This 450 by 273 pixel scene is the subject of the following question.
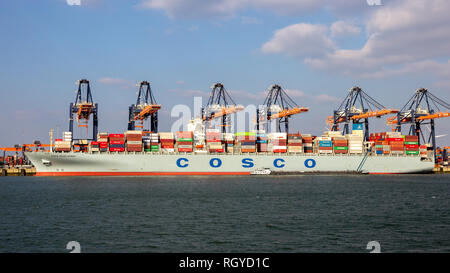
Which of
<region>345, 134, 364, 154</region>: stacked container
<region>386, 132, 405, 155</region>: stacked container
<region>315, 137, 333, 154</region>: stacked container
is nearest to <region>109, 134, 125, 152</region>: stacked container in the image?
<region>315, 137, 333, 154</region>: stacked container

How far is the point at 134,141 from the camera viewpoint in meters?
72.8

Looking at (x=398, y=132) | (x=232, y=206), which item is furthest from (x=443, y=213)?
(x=398, y=132)

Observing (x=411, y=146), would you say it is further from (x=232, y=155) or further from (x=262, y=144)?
(x=232, y=155)

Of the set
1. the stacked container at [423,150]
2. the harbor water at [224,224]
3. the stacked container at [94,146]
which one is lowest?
the harbor water at [224,224]

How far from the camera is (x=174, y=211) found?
2900 centimetres

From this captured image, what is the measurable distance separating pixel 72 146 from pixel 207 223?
57211 mm

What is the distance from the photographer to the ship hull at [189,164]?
70688 millimetres

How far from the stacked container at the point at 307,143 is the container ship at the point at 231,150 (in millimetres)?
213

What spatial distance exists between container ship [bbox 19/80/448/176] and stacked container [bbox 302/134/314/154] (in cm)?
21

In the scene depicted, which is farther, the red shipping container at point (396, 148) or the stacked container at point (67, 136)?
the red shipping container at point (396, 148)

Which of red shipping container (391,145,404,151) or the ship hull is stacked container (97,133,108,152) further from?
red shipping container (391,145,404,151)

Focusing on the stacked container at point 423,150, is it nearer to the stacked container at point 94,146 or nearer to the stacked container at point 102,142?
the stacked container at point 102,142

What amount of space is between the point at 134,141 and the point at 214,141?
1546 centimetres

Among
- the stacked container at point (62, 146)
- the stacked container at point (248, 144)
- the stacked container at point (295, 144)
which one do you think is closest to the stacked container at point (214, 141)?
the stacked container at point (248, 144)
